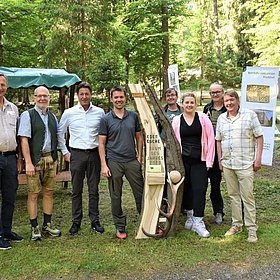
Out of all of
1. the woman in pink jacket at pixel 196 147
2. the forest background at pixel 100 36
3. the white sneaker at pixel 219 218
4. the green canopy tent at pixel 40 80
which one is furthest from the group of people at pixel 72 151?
the forest background at pixel 100 36

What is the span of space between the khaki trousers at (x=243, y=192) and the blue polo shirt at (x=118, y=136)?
102cm

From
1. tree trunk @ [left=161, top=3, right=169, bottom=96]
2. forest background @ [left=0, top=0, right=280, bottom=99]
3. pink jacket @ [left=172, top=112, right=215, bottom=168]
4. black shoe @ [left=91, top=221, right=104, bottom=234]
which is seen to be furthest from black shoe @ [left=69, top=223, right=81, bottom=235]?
tree trunk @ [left=161, top=3, right=169, bottom=96]

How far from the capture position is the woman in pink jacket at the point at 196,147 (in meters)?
4.02

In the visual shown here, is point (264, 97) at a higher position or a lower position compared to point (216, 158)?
higher

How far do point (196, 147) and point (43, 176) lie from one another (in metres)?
1.61

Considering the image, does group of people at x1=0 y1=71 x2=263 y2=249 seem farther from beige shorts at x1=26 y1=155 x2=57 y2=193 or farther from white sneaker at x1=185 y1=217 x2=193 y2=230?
white sneaker at x1=185 y1=217 x2=193 y2=230

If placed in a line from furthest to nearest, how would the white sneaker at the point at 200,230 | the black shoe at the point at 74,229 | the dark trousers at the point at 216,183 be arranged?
1. the dark trousers at the point at 216,183
2. the black shoe at the point at 74,229
3. the white sneaker at the point at 200,230

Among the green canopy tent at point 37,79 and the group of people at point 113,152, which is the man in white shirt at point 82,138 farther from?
the green canopy tent at point 37,79

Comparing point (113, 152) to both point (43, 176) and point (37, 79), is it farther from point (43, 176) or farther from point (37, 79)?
point (37, 79)

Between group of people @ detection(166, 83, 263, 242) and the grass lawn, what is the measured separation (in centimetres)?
23

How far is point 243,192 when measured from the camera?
12.9ft

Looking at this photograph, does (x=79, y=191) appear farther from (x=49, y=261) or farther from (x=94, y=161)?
(x=49, y=261)

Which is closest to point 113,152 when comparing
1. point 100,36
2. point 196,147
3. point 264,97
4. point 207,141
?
point 196,147

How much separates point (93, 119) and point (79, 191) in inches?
31.2
